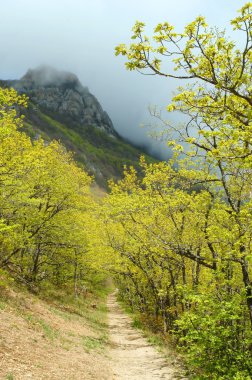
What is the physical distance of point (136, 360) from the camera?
19000 mm

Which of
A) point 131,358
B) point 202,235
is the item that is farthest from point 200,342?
point 131,358

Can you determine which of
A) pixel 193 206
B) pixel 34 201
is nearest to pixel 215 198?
pixel 193 206

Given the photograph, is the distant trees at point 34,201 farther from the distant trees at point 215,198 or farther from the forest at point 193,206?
the distant trees at point 215,198

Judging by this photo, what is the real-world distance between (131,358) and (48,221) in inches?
457

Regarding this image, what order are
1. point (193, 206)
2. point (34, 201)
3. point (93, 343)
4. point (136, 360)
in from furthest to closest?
point (93, 343) → point (34, 201) → point (136, 360) → point (193, 206)

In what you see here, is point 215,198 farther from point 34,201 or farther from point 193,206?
point 34,201

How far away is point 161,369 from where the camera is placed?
16938 millimetres

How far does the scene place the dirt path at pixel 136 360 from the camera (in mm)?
15961

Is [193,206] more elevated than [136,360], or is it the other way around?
[193,206]

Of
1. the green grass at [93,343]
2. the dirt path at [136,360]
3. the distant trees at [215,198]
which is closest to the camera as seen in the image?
the distant trees at [215,198]

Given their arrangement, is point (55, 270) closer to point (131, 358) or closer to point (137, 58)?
point (131, 358)

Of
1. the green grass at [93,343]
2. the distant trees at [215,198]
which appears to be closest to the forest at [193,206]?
the distant trees at [215,198]

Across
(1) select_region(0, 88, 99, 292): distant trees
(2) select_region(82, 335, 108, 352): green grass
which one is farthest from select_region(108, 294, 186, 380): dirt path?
(1) select_region(0, 88, 99, 292): distant trees

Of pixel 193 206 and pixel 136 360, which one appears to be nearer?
pixel 193 206
